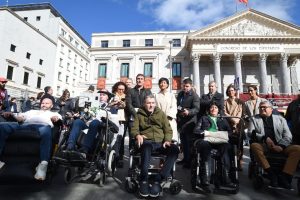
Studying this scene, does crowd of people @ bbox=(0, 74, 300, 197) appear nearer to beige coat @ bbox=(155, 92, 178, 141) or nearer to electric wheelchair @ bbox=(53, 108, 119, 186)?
beige coat @ bbox=(155, 92, 178, 141)

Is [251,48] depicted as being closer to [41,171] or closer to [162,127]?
[162,127]

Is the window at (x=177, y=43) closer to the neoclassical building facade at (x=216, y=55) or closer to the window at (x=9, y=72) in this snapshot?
the neoclassical building facade at (x=216, y=55)

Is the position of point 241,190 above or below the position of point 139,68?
below

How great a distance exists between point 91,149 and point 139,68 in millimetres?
35588

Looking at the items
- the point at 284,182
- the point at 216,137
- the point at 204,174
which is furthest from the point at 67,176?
the point at 284,182

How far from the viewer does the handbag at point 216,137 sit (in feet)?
13.5

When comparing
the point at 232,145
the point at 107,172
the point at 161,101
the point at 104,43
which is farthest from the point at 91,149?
the point at 104,43

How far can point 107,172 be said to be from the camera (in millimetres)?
4367

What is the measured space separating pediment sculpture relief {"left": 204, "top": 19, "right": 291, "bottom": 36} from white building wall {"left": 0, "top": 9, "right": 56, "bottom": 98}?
25438mm

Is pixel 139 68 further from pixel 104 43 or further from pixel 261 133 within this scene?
pixel 261 133

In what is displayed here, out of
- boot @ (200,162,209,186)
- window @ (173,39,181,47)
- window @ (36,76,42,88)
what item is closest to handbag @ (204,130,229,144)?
boot @ (200,162,209,186)

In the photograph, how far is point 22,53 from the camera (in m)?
32.6

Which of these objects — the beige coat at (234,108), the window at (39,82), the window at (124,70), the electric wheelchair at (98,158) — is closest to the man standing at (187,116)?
the beige coat at (234,108)

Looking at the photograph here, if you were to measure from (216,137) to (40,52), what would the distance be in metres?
37.9
